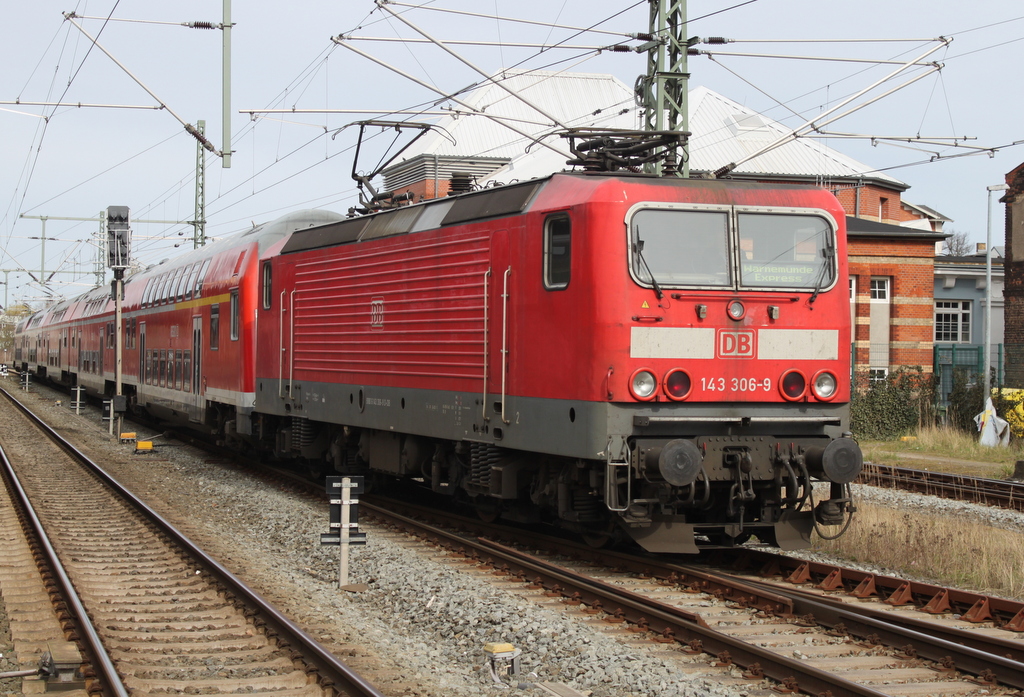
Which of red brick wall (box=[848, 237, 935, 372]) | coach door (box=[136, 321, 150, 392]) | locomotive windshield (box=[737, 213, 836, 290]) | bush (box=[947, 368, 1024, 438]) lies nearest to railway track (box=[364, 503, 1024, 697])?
locomotive windshield (box=[737, 213, 836, 290])

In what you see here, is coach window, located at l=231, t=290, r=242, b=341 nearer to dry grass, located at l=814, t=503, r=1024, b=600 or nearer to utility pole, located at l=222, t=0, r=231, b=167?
utility pole, located at l=222, t=0, r=231, b=167

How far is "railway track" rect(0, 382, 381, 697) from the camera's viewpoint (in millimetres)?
6430

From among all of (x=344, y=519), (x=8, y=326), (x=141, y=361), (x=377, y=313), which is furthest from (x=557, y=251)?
(x=8, y=326)

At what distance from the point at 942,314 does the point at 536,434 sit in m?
34.5

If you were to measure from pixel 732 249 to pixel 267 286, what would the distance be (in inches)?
345

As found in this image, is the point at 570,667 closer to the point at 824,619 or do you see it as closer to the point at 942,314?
the point at 824,619

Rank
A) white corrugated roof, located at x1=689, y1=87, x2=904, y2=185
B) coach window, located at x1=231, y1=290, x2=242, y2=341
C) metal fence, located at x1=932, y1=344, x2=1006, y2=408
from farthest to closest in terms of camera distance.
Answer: white corrugated roof, located at x1=689, y1=87, x2=904, y2=185
metal fence, located at x1=932, y1=344, x2=1006, y2=408
coach window, located at x1=231, y1=290, x2=242, y2=341

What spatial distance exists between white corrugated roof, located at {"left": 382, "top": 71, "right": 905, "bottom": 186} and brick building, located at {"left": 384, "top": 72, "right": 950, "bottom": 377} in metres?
0.06

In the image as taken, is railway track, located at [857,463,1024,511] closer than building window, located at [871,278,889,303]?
Yes

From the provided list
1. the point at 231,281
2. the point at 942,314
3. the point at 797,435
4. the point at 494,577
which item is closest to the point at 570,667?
the point at 494,577

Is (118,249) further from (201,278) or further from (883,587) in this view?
(883,587)

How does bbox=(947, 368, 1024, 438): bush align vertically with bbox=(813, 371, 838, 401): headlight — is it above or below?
below

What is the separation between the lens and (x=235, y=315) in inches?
671

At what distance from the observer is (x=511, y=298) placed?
9.90 meters
